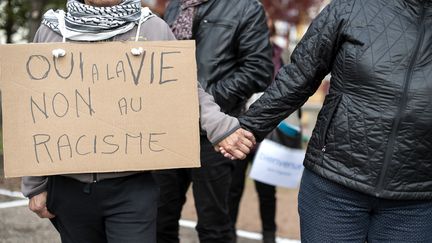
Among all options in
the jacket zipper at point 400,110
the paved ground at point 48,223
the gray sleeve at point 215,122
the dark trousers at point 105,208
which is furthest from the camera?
the paved ground at point 48,223

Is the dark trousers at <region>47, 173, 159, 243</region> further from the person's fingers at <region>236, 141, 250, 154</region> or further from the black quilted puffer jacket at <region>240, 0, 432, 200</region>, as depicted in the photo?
the black quilted puffer jacket at <region>240, 0, 432, 200</region>

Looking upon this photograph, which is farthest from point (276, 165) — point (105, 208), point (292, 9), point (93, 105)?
point (292, 9)

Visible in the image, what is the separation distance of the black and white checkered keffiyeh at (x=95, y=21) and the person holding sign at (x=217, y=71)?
2.94 feet

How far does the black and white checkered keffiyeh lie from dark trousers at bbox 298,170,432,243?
981mm

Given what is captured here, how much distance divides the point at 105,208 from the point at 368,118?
3.60 feet

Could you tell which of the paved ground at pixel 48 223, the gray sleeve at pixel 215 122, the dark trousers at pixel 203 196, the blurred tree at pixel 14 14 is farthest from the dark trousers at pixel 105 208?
the blurred tree at pixel 14 14

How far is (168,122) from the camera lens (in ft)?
8.50

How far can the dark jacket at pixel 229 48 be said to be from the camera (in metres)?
3.45

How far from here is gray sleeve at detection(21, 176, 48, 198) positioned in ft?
8.80

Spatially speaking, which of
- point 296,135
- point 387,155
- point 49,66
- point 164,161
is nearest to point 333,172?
point 387,155

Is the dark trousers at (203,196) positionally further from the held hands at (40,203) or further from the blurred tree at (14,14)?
the blurred tree at (14,14)

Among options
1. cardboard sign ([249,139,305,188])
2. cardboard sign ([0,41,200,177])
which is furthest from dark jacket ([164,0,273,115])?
cardboard sign ([249,139,305,188])

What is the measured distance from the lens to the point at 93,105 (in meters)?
2.53

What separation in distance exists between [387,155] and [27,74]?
4.60ft
